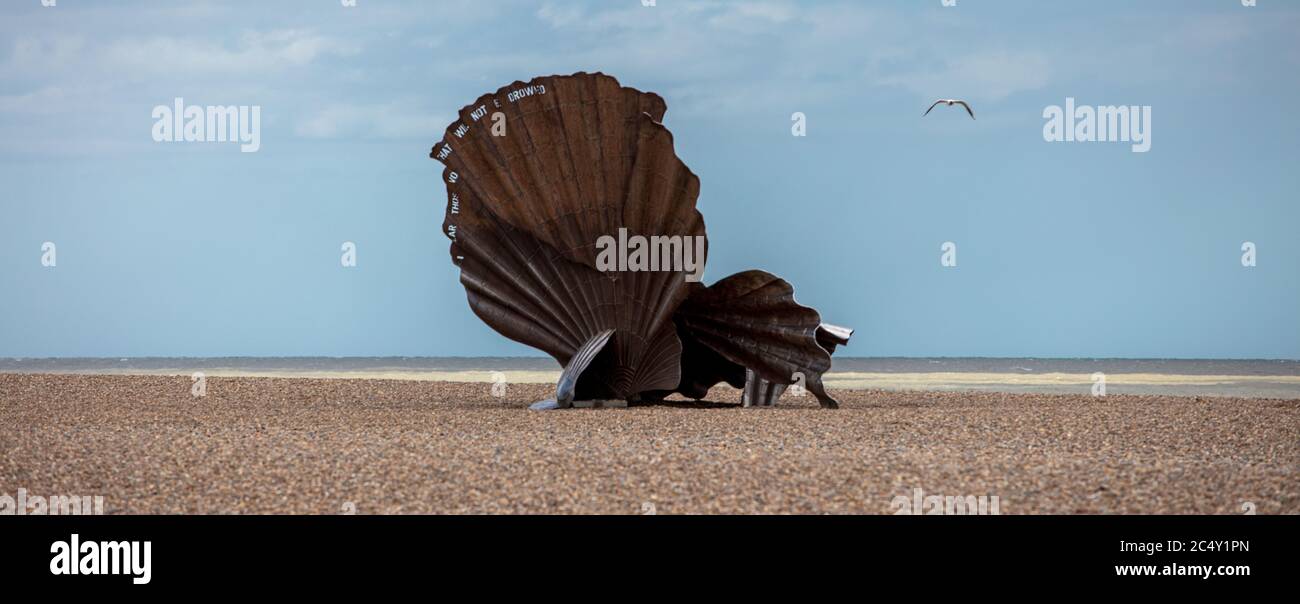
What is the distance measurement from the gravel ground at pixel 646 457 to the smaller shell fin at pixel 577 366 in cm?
29

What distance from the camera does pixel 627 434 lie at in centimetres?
1008

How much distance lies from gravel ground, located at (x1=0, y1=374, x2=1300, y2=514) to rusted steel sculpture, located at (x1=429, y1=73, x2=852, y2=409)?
0.65 meters

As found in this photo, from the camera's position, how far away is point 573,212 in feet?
43.1

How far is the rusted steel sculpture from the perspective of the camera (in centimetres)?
1295

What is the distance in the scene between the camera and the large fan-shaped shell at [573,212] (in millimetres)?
12938

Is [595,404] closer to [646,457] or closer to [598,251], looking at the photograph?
[598,251]

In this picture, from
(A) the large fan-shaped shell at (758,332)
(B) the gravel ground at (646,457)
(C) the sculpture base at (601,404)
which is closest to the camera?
(B) the gravel ground at (646,457)

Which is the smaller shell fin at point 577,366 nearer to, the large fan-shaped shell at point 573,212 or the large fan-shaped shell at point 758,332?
the large fan-shaped shell at point 573,212

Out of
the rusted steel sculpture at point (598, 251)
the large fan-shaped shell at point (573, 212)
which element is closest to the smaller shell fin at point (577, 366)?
the rusted steel sculpture at point (598, 251)

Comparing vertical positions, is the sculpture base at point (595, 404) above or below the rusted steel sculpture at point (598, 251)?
below
